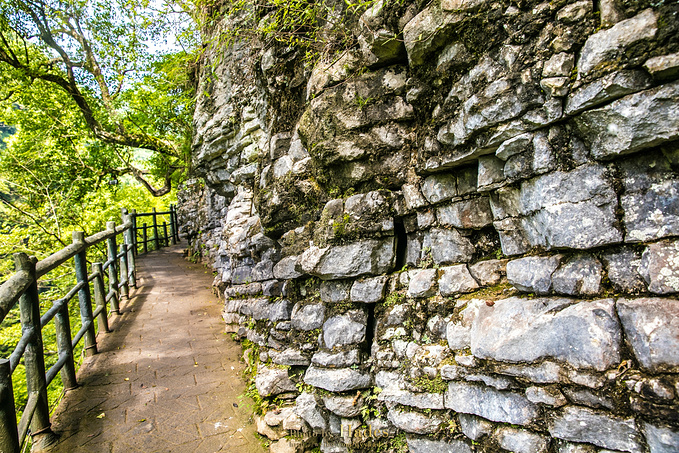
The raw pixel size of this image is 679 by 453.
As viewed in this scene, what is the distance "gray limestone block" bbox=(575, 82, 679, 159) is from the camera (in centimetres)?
143

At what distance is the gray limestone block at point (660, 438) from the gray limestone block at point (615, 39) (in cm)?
150

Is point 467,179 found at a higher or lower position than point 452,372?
higher

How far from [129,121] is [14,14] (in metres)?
3.51

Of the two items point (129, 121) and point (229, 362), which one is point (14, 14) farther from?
point (229, 362)

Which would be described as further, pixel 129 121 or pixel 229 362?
pixel 129 121

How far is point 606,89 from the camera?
155 cm

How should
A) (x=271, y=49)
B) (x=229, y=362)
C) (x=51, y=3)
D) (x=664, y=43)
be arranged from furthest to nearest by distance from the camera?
(x=51, y=3) → (x=229, y=362) → (x=271, y=49) → (x=664, y=43)

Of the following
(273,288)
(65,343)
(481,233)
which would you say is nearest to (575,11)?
(481,233)

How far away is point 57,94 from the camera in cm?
1116

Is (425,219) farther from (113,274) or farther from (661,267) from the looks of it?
(113,274)

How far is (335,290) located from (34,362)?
2.36m

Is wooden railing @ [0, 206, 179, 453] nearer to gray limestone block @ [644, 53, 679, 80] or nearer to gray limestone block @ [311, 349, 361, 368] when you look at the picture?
gray limestone block @ [311, 349, 361, 368]

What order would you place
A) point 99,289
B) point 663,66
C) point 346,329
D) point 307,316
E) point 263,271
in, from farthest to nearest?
point 99,289
point 263,271
point 307,316
point 346,329
point 663,66

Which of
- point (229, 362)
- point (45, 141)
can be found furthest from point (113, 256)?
point (45, 141)
